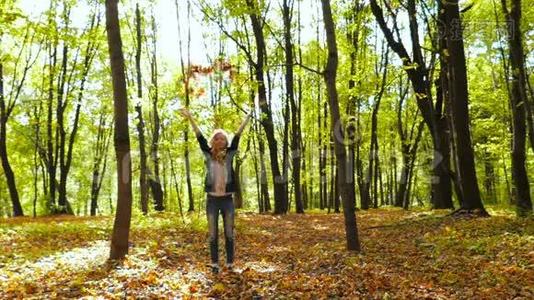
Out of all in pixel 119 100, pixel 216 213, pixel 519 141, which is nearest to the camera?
pixel 216 213

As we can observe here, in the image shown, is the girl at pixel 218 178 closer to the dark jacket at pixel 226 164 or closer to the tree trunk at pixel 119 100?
the dark jacket at pixel 226 164

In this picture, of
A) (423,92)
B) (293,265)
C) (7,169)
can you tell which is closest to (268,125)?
(423,92)

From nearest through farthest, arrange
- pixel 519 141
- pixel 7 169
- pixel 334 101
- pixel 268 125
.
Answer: pixel 334 101
pixel 519 141
pixel 268 125
pixel 7 169

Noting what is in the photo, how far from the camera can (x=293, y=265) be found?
28.6ft

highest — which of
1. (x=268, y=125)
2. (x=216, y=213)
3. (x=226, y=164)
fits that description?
(x=268, y=125)

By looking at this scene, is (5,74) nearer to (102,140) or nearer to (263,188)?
(102,140)

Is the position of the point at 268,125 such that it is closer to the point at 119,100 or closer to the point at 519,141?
the point at 519,141

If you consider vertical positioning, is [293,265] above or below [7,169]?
below

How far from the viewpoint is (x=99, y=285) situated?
6.65 metres

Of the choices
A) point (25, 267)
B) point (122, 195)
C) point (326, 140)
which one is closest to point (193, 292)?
point (122, 195)

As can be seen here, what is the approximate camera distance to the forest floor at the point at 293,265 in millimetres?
6453

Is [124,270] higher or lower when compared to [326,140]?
lower

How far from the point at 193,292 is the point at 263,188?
26.2 m

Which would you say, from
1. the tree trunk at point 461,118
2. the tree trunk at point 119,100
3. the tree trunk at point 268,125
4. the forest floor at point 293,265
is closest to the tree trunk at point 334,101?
the forest floor at point 293,265
